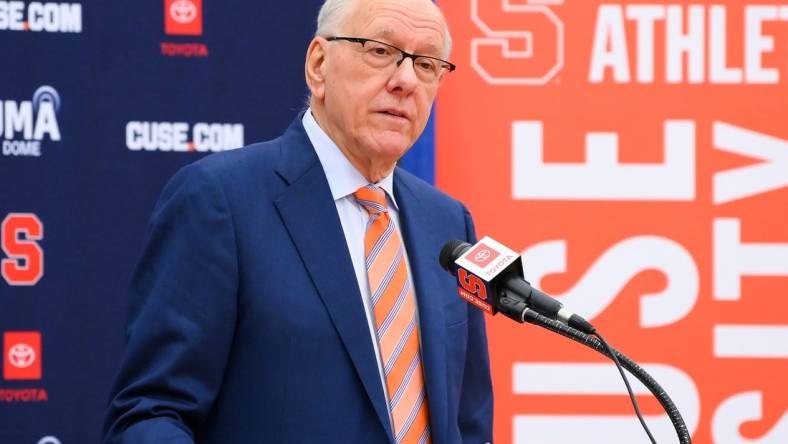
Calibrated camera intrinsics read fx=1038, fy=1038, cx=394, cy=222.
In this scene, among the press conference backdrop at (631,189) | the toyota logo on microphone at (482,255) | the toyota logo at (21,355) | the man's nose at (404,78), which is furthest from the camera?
the press conference backdrop at (631,189)

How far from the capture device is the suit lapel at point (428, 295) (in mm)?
1901

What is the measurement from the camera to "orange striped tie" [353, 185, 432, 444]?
1.87 m

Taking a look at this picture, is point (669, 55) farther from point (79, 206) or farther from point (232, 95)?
point (79, 206)

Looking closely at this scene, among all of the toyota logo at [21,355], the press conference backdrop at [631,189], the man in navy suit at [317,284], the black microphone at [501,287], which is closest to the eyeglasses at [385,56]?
the man in navy suit at [317,284]

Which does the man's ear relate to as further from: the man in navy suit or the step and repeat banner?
the step and repeat banner

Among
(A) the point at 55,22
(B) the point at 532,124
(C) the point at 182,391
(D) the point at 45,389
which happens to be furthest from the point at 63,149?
(C) the point at 182,391

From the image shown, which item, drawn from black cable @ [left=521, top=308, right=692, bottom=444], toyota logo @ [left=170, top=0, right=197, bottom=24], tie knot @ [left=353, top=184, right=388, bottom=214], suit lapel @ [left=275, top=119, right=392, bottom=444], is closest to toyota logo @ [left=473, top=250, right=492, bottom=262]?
black cable @ [left=521, top=308, right=692, bottom=444]

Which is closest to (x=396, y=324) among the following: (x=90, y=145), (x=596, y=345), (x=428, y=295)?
(x=428, y=295)

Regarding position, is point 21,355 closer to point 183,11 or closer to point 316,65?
point 183,11

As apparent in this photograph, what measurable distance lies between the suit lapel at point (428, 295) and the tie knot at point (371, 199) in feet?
0.26

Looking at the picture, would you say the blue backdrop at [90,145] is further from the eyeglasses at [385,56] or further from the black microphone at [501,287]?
the black microphone at [501,287]

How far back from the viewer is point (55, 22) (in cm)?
321

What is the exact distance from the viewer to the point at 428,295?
1.98 m

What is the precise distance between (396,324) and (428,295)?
0.33 ft
